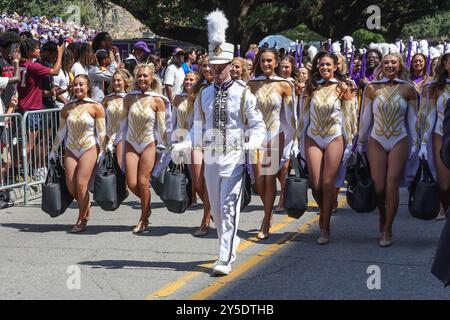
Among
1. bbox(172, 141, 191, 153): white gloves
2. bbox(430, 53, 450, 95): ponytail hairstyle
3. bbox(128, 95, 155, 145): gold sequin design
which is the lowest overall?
bbox(172, 141, 191, 153): white gloves

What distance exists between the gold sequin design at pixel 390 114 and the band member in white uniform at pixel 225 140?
1.64 metres

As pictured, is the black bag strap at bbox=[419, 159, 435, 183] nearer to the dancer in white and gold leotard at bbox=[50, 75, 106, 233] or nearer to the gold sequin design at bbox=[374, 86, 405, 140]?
the gold sequin design at bbox=[374, 86, 405, 140]

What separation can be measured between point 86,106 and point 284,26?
26.1m

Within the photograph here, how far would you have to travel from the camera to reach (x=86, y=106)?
9930 millimetres

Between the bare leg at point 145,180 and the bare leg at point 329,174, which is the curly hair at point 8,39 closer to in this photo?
the bare leg at point 145,180

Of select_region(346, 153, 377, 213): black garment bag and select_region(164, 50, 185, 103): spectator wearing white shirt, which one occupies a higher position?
select_region(164, 50, 185, 103): spectator wearing white shirt

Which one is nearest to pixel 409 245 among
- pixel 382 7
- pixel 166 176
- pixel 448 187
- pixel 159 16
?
pixel 448 187

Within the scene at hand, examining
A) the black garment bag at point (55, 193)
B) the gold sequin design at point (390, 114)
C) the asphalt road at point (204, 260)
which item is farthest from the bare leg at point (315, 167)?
the black garment bag at point (55, 193)

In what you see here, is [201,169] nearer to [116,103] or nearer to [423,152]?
[116,103]

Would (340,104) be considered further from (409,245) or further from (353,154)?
(409,245)

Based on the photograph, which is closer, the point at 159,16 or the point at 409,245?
the point at 409,245

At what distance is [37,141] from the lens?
12.4 metres

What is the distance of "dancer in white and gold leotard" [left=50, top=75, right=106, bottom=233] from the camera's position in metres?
9.88

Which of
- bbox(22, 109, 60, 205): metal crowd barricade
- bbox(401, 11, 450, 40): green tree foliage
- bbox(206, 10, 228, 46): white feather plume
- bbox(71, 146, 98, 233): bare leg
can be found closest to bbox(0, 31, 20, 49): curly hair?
bbox(22, 109, 60, 205): metal crowd barricade
